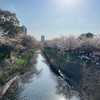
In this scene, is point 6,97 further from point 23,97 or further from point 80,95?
point 80,95

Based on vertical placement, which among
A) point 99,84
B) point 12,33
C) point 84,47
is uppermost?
point 12,33

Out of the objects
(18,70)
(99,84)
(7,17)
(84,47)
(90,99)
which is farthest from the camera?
(84,47)

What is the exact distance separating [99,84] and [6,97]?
7550 millimetres

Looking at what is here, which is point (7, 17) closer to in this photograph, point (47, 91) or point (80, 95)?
point (47, 91)

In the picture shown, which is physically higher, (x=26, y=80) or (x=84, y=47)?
(x=84, y=47)

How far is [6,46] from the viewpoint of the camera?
19.9m

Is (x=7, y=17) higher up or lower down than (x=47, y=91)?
higher up

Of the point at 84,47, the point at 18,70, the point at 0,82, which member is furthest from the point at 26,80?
the point at 84,47

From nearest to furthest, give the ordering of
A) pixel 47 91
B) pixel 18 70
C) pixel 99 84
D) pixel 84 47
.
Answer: pixel 99 84, pixel 47 91, pixel 18 70, pixel 84 47

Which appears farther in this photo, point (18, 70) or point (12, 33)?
point (12, 33)

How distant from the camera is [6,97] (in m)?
10.5

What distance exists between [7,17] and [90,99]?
59.3ft

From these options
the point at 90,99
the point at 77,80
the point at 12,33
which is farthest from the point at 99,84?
the point at 12,33

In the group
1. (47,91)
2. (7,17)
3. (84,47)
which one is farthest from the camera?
(84,47)
